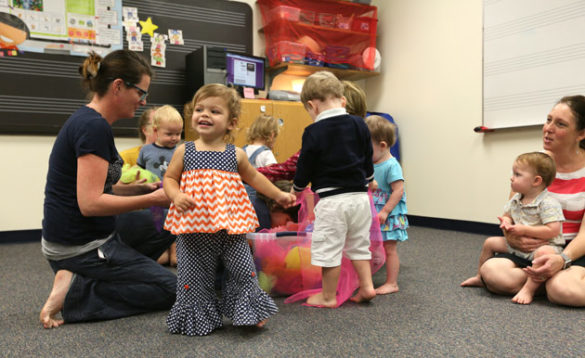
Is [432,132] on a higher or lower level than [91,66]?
lower

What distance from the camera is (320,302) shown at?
5.80 ft

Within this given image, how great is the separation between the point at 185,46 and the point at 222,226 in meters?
3.08

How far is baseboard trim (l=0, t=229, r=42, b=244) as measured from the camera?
3506 mm

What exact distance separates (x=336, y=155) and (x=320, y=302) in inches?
23.3

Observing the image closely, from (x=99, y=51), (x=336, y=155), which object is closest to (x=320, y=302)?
(x=336, y=155)

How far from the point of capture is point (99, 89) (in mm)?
1615

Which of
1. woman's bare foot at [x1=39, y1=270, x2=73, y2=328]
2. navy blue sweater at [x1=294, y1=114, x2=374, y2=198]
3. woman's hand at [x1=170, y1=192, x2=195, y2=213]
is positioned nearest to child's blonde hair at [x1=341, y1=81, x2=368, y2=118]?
navy blue sweater at [x1=294, y1=114, x2=374, y2=198]

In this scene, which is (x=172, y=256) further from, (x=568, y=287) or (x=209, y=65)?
(x=568, y=287)

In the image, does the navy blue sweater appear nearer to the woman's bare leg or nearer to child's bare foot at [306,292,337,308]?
child's bare foot at [306,292,337,308]

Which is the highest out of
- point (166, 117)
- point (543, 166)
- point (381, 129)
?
point (166, 117)

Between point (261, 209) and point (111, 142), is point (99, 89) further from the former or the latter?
point (261, 209)

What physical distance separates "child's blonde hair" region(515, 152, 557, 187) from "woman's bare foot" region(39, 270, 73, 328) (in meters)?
1.85

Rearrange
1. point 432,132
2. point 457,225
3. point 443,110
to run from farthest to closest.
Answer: point 432,132 → point 443,110 → point 457,225

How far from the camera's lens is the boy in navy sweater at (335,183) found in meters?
1.72
